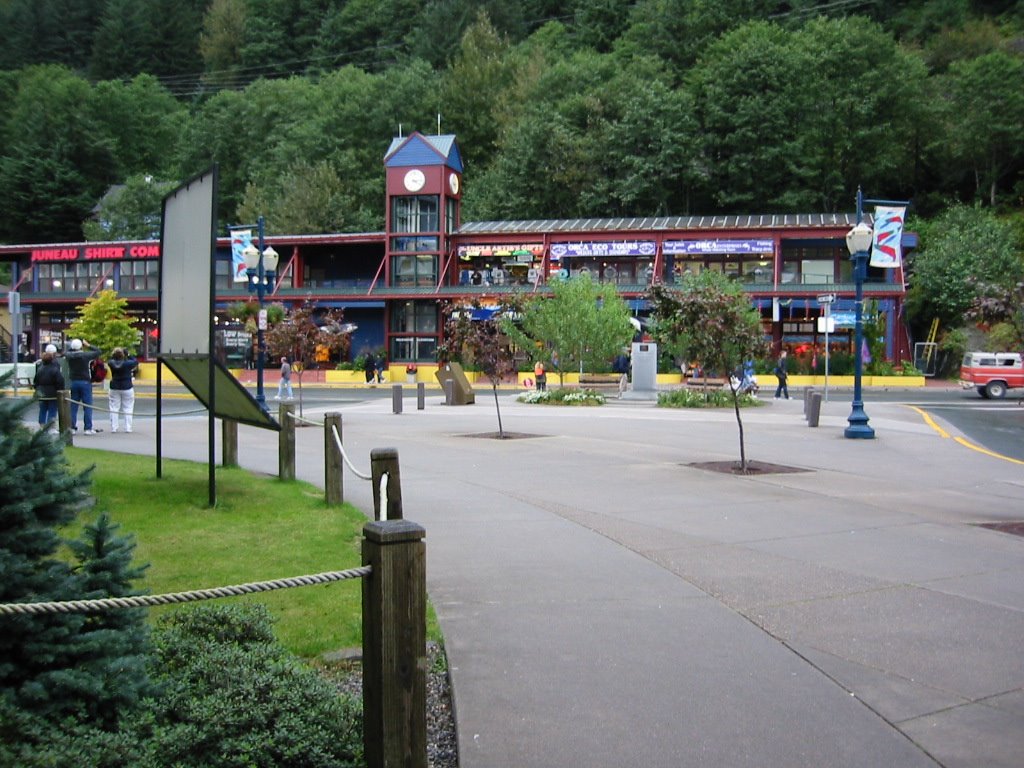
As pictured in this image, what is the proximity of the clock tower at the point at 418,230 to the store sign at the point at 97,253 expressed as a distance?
16.0 m

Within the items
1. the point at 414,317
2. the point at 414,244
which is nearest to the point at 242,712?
the point at 414,317

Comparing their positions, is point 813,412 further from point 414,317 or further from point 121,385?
point 414,317

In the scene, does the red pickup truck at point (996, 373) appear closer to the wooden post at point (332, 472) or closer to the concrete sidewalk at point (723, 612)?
the concrete sidewalk at point (723, 612)

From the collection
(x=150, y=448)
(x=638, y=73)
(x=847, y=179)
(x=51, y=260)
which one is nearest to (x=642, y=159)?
(x=638, y=73)

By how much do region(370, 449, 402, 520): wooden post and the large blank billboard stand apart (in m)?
4.54

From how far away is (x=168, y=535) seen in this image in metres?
8.93

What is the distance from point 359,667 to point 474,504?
5.82 meters

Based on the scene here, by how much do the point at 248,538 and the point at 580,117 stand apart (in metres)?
59.2

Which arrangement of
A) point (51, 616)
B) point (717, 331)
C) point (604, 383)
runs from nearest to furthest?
point (51, 616), point (717, 331), point (604, 383)

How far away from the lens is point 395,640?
12.4 feet

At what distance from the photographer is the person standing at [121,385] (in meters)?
20.4

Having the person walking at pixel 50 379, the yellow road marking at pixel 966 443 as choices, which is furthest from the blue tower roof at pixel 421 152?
the person walking at pixel 50 379

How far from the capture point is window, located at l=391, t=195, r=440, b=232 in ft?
187

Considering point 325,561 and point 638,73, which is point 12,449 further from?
point 638,73
